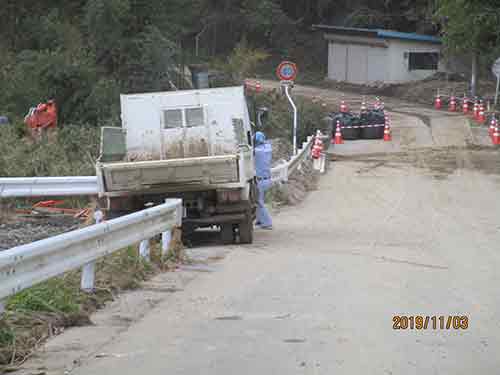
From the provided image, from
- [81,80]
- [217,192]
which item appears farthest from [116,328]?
[81,80]

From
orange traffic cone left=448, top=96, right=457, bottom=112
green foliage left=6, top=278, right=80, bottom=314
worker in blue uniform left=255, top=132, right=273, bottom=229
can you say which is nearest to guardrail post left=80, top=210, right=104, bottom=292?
green foliage left=6, top=278, right=80, bottom=314

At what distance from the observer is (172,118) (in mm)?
15812

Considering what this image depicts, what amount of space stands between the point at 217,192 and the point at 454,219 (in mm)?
6378

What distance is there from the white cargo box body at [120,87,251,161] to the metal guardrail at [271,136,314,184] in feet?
19.0

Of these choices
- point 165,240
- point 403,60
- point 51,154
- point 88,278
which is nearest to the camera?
point 88,278

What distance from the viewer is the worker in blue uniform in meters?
16.6

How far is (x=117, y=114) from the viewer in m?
33.1

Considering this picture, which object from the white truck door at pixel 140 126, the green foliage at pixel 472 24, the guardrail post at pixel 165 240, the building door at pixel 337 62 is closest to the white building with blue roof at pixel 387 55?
the building door at pixel 337 62

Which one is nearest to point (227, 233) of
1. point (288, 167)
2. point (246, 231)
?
point (246, 231)

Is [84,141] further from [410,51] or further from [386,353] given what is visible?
[410,51]

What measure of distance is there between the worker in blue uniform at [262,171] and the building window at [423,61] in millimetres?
39816

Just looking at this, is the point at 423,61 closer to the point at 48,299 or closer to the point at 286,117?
the point at 286,117

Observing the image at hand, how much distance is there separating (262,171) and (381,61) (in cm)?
3917

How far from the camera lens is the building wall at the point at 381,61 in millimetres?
54000
